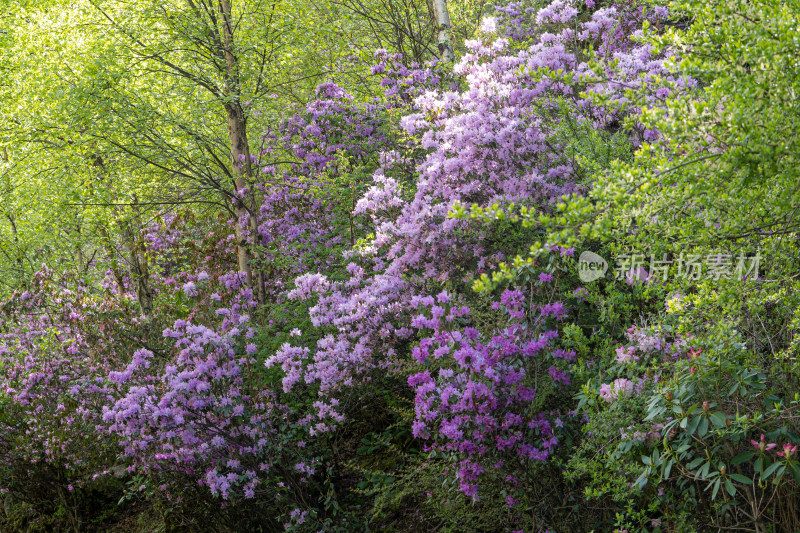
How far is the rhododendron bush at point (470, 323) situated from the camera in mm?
2531

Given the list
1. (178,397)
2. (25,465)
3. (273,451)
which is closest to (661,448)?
(273,451)

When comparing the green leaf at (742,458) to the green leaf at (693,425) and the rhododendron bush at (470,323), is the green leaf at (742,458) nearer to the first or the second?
the rhododendron bush at (470,323)

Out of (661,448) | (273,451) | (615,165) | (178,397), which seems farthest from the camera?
(273,451)

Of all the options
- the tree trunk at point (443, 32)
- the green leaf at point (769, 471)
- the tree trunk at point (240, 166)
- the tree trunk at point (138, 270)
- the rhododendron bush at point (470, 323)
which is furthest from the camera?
the tree trunk at point (138, 270)

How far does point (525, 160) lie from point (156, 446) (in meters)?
3.75

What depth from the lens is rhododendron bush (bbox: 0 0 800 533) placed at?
2531 mm

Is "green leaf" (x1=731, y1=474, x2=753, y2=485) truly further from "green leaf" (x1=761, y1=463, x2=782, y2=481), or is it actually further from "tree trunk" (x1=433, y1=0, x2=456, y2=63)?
"tree trunk" (x1=433, y1=0, x2=456, y2=63)

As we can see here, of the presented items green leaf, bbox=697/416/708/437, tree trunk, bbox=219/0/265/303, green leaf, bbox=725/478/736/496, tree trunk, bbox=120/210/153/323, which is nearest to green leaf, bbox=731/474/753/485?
green leaf, bbox=725/478/736/496

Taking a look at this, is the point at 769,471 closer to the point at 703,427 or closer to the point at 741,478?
the point at 741,478

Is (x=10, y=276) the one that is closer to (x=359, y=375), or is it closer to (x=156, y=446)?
(x=156, y=446)

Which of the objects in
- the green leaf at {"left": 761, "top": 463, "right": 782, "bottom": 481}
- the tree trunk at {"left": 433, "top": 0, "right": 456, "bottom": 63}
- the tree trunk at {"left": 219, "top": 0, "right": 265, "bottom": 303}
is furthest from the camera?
the tree trunk at {"left": 433, "top": 0, "right": 456, "bottom": 63}

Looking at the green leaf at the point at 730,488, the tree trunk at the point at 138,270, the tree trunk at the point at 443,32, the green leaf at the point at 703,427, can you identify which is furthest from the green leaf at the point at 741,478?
the tree trunk at the point at 138,270

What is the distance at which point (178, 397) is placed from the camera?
14.7 feet

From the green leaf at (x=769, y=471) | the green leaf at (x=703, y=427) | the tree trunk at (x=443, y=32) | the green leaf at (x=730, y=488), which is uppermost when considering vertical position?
the tree trunk at (x=443, y=32)
